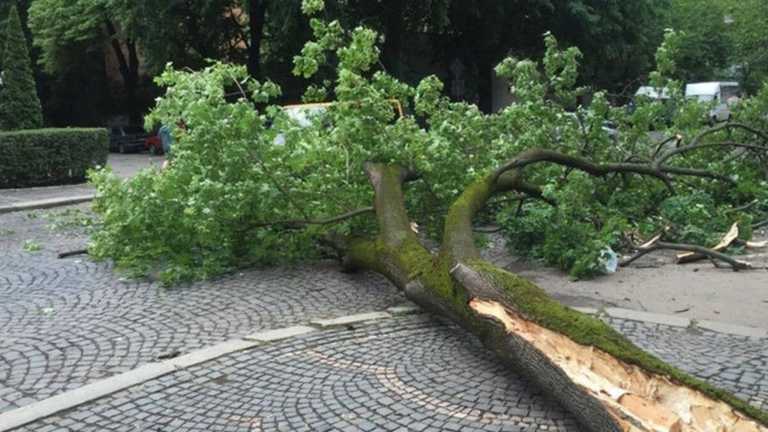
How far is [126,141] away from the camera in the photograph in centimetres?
3662

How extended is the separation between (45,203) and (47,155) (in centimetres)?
322

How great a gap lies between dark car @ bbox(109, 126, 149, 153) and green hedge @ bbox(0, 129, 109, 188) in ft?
61.2

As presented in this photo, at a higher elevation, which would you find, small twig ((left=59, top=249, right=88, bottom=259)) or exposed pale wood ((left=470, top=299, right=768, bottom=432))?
exposed pale wood ((left=470, top=299, right=768, bottom=432))

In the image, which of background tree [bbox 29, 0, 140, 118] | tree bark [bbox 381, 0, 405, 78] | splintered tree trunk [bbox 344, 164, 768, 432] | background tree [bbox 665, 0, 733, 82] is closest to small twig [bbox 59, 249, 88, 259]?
splintered tree trunk [bbox 344, 164, 768, 432]

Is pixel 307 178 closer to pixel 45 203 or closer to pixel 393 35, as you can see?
pixel 45 203

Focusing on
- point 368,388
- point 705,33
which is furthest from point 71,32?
point 705,33

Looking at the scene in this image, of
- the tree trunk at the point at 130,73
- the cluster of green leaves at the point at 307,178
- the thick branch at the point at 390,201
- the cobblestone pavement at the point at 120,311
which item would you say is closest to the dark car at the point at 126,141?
the tree trunk at the point at 130,73

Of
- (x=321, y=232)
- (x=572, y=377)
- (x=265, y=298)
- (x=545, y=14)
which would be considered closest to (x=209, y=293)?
(x=265, y=298)

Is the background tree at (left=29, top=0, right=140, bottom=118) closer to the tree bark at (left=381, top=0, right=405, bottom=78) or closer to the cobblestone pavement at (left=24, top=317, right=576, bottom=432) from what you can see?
the tree bark at (left=381, top=0, right=405, bottom=78)

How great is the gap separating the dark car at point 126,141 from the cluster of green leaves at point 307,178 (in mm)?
29497

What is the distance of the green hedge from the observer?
16.6 m

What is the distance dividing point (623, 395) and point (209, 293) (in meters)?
4.33

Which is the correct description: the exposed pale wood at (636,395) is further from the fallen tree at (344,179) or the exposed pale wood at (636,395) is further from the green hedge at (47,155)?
the green hedge at (47,155)

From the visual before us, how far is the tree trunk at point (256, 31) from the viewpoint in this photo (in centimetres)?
2514
